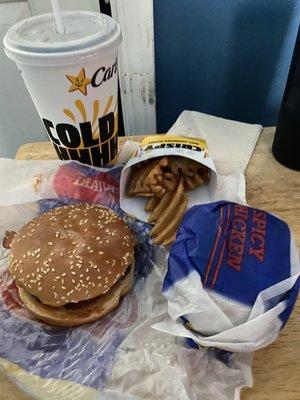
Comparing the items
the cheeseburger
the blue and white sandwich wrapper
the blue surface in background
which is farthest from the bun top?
the blue surface in background

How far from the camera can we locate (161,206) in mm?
674

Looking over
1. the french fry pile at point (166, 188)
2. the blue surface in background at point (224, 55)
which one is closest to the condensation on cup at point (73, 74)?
the french fry pile at point (166, 188)

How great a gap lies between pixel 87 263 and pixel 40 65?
30 cm

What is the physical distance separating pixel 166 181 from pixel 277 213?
20 centimetres

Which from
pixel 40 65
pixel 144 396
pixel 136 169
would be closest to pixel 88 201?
pixel 136 169

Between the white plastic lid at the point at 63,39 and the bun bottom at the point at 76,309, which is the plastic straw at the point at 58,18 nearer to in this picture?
the white plastic lid at the point at 63,39

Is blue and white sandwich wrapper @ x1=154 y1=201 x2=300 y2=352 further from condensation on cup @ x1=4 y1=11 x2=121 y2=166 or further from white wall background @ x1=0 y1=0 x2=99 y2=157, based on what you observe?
white wall background @ x1=0 y1=0 x2=99 y2=157

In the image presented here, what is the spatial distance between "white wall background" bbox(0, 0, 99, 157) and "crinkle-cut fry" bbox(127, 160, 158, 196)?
1.30 ft

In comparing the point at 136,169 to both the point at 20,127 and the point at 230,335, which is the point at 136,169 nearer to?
the point at 230,335

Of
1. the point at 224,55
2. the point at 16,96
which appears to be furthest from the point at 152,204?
the point at 16,96

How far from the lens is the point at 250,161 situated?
2.65 feet

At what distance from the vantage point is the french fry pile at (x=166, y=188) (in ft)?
2.15

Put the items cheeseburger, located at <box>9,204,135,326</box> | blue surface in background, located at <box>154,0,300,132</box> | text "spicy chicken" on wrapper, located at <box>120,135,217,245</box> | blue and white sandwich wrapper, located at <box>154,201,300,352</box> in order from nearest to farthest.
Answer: blue and white sandwich wrapper, located at <box>154,201,300,352</box> < cheeseburger, located at <box>9,204,135,326</box> < text "spicy chicken" on wrapper, located at <box>120,135,217,245</box> < blue surface in background, located at <box>154,0,300,132</box>

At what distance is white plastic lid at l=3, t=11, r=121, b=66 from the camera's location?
1.96ft
